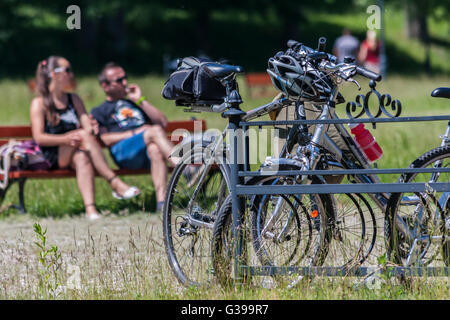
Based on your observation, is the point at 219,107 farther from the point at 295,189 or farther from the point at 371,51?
the point at 371,51

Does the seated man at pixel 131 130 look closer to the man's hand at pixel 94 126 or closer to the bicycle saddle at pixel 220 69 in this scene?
the man's hand at pixel 94 126

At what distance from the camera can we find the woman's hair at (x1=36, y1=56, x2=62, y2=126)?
809 cm

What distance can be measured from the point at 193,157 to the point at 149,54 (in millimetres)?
31640

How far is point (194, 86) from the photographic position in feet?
15.8

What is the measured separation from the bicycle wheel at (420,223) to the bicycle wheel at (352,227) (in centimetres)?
11

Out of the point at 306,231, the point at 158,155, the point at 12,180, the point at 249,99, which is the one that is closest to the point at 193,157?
the point at 306,231

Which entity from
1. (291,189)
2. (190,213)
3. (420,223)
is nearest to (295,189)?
(291,189)

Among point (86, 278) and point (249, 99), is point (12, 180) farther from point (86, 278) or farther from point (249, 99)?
point (249, 99)

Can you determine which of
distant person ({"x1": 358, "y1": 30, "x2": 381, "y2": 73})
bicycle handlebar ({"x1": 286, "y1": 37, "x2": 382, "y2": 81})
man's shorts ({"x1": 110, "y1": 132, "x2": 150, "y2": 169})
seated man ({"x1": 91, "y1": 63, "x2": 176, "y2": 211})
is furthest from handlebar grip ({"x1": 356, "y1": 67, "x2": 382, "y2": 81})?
distant person ({"x1": 358, "y1": 30, "x2": 381, "y2": 73})

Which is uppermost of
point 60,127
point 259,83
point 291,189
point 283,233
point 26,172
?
point 259,83

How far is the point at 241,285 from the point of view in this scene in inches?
172

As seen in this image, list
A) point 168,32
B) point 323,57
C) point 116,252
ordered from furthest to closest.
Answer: point 168,32 < point 116,252 < point 323,57

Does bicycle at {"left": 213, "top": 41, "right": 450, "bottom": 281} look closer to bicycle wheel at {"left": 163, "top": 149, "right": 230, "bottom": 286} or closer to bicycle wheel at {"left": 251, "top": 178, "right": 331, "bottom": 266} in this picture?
bicycle wheel at {"left": 251, "top": 178, "right": 331, "bottom": 266}

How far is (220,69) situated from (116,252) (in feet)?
3.84
